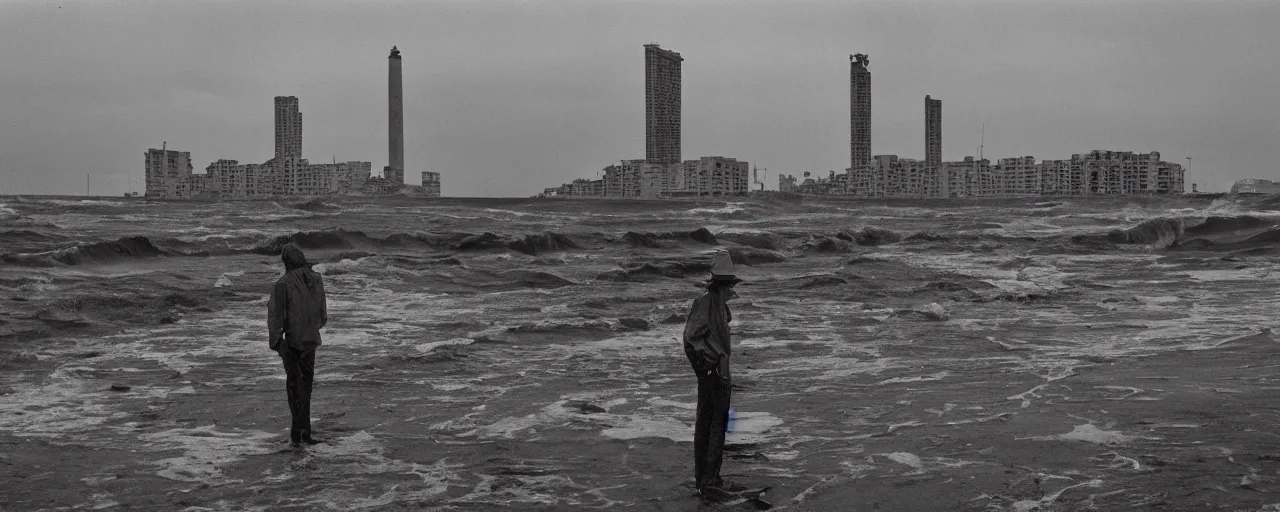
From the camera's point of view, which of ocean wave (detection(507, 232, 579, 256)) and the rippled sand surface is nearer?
the rippled sand surface

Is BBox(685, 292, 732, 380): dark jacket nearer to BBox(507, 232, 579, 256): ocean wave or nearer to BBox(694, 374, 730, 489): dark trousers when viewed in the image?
BBox(694, 374, 730, 489): dark trousers

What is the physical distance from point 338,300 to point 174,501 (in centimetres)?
1432

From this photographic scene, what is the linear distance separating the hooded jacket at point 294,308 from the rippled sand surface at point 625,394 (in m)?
0.85

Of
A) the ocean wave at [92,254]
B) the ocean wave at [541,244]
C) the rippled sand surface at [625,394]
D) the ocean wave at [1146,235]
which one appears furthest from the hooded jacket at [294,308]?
the ocean wave at [1146,235]

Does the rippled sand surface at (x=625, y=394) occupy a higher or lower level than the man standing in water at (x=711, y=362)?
lower

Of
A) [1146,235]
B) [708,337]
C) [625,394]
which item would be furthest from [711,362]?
[1146,235]

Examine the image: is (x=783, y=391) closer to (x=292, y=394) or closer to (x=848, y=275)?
(x=292, y=394)

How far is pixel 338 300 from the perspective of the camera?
21.4 m

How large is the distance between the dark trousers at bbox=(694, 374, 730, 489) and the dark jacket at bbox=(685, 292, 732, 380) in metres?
0.09

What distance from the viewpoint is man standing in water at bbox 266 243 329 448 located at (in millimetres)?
8977

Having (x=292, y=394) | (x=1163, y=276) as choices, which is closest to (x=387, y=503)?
(x=292, y=394)

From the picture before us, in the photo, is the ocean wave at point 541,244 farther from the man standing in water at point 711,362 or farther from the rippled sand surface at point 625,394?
the man standing in water at point 711,362

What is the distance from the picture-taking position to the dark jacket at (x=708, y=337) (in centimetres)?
738

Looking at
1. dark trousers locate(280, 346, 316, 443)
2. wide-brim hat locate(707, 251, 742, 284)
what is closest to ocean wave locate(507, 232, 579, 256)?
dark trousers locate(280, 346, 316, 443)
